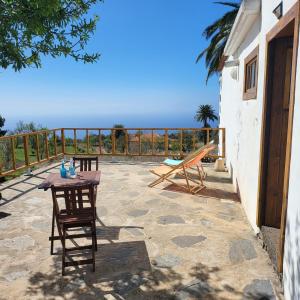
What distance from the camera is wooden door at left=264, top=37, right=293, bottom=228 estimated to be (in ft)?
9.18

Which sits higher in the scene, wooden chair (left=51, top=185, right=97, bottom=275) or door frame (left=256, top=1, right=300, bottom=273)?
door frame (left=256, top=1, right=300, bottom=273)

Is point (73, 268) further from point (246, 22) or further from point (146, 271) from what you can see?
point (246, 22)

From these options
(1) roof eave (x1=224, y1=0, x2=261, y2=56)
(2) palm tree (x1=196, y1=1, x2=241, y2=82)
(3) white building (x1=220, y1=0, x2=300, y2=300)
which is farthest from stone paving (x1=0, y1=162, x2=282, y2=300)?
(2) palm tree (x1=196, y1=1, x2=241, y2=82)

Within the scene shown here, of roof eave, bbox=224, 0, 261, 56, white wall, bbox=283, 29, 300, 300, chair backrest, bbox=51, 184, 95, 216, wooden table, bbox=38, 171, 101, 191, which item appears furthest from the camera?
roof eave, bbox=224, 0, 261, 56

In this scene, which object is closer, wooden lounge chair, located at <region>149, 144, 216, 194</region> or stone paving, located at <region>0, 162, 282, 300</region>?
stone paving, located at <region>0, 162, 282, 300</region>

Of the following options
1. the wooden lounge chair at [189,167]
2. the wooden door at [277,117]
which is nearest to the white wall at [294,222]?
the wooden door at [277,117]

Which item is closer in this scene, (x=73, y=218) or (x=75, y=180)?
(x=73, y=218)

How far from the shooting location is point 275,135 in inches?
115

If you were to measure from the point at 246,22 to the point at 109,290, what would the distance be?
3806 mm

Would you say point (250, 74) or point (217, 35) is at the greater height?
point (217, 35)

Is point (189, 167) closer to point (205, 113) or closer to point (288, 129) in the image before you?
point (288, 129)

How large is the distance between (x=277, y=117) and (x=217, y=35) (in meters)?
14.6

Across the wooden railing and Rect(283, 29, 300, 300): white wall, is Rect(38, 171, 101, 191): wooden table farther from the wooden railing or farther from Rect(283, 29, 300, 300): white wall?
the wooden railing

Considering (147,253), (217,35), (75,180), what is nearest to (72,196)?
(75,180)
